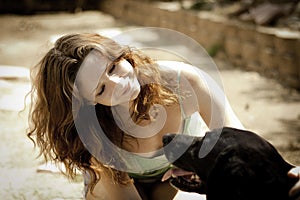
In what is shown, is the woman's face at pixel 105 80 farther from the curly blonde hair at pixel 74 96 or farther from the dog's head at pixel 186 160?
the dog's head at pixel 186 160

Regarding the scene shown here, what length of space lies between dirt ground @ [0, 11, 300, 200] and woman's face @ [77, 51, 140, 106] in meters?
0.48

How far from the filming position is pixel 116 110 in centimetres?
257

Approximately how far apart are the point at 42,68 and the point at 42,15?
6.98 metres

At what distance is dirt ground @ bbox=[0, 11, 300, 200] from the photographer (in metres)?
3.23

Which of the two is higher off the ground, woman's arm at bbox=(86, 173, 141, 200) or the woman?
the woman

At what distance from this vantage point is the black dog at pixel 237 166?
5.90 ft

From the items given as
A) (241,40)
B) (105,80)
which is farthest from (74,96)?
(241,40)

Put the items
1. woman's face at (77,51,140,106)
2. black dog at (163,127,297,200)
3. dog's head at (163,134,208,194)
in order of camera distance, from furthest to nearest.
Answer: woman's face at (77,51,140,106) < dog's head at (163,134,208,194) < black dog at (163,127,297,200)

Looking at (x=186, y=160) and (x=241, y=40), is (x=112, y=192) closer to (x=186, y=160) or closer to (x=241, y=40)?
(x=186, y=160)

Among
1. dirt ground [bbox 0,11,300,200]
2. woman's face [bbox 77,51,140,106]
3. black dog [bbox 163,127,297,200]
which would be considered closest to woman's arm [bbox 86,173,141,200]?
dirt ground [bbox 0,11,300,200]

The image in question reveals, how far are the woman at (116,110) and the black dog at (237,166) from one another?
529 millimetres

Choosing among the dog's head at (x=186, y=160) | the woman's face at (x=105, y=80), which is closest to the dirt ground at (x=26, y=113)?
A: the woman's face at (x=105, y=80)

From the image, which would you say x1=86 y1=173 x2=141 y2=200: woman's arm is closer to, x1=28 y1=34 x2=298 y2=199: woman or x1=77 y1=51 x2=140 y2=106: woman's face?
x1=28 y1=34 x2=298 y2=199: woman

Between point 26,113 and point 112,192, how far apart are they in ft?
6.25
